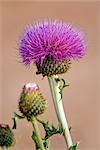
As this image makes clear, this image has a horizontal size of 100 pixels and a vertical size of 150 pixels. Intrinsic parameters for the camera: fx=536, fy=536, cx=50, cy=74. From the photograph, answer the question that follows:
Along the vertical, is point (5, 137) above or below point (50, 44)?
below

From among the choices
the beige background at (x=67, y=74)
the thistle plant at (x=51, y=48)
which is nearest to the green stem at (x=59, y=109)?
the thistle plant at (x=51, y=48)

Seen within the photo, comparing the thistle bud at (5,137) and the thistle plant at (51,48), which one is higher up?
the thistle plant at (51,48)

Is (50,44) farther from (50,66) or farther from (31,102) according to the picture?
(31,102)

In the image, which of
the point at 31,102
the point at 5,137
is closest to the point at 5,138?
the point at 5,137

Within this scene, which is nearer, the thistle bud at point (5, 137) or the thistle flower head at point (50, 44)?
the thistle flower head at point (50, 44)

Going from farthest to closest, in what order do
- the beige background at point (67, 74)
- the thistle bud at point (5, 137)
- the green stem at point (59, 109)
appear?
the beige background at point (67, 74)
the thistle bud at point (5, 137)
the green stem at point (59, 109)

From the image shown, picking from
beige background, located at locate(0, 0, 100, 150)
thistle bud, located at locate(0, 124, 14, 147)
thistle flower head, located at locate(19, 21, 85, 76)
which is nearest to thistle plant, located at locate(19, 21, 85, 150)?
thistle flower head, located at locate(19, 21, 85, 76)

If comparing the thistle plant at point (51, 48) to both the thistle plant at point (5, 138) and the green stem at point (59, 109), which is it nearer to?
the green stem at point (59, 109)
